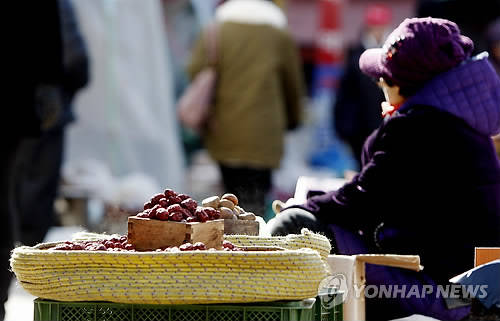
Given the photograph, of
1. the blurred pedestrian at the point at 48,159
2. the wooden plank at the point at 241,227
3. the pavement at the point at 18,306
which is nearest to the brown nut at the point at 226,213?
the wooden plank at the point at 241,227

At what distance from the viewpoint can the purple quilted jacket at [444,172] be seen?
11.5 ft

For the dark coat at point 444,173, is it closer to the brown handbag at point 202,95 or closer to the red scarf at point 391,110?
the red scarf at point 391,110

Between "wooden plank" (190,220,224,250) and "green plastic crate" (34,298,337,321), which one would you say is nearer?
"green plastic crate" (34,298,337,321)

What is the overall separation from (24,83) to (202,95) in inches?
113

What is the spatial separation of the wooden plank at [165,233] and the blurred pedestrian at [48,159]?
3682 millimetres

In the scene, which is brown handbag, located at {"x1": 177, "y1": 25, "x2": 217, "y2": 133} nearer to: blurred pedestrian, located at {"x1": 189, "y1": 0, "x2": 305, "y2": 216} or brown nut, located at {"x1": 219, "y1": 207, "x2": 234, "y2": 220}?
blurred pedestrian, located at {"x1": 189, "y1": 0, "x2": 305, "y2": 216}

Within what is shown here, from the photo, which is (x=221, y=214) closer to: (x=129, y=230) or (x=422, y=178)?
(x=129, y=230)

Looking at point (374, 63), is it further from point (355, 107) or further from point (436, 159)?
point (355, 107)

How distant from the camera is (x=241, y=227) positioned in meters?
3.36

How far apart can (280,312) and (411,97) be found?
1.09 meters

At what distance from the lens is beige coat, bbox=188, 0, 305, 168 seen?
8.30 meters

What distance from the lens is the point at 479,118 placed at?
349cm

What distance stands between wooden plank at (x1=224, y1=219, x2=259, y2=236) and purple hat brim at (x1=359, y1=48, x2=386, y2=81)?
0.66 m

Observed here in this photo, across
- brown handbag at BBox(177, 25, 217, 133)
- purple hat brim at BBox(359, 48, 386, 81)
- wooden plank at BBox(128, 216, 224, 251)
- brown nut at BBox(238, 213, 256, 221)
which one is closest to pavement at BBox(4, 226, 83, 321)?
brown handbag at BBox(177, 25, 217, 133)
